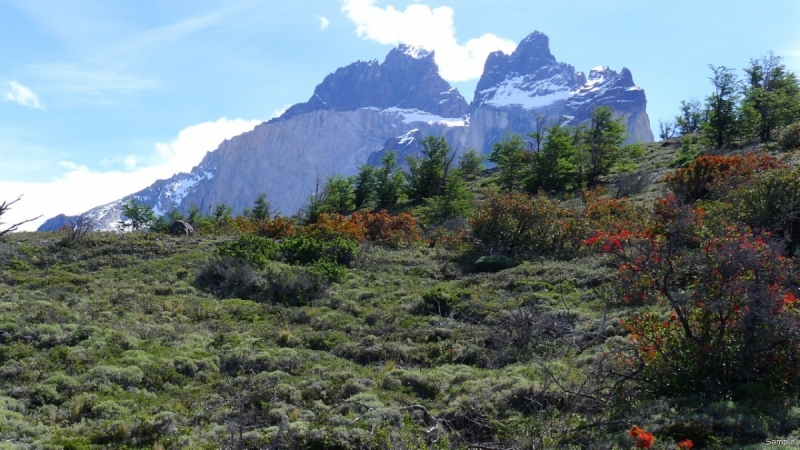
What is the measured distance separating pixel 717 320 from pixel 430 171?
108ft

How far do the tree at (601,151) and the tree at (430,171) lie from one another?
903cm

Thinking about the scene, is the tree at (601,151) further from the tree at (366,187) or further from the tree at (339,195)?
the tree at (339,195)

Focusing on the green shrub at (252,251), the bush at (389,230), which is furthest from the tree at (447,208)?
the green shrub at (252,251)

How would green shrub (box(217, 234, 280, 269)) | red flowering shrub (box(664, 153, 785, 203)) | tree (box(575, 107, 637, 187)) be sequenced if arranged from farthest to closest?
tree (box(575, 107, 637, 187)) → red flowering shrub (box(664, 153, 785, 203)) → green shrub (box(217, 234, 280, 269))

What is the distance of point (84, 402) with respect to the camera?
7816mm

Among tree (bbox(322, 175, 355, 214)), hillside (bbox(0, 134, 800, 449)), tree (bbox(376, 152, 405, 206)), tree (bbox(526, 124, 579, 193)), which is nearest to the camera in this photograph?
hillside (bbox(0, 134, 800, 449))

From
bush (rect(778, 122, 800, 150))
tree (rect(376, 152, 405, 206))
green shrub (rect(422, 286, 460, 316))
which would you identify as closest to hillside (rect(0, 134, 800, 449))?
green shrub (rect(422, 286, 460, 316))

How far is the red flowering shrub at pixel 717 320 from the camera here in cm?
643

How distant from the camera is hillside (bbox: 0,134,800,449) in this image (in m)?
6.81

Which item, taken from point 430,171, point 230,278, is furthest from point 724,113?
point 230,278

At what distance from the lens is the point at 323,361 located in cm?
1042

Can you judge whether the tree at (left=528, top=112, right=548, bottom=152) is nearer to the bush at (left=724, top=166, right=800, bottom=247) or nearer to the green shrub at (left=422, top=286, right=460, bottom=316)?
the bush at (left=724, top=166, right=800, bottom=247)

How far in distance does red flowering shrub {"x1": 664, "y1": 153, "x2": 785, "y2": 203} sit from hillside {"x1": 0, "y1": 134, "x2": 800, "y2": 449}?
4.88 metres

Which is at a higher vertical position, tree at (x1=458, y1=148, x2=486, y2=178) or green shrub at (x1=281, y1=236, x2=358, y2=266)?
tree at (x1=458, y1=148, x2=486, y2=178)
